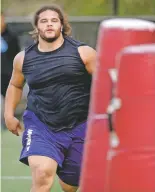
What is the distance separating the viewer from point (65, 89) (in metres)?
6.32

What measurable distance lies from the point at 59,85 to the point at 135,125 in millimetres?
1960

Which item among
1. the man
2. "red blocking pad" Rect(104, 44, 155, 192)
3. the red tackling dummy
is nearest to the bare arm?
the man

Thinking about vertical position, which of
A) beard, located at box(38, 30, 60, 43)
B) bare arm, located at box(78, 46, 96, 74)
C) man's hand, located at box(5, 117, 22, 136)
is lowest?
man's hand, located at box(5, 117, 22, 136)

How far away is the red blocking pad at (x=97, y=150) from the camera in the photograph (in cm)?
445

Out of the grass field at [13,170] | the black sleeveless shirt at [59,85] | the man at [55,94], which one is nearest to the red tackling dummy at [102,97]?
the man at [55,94]

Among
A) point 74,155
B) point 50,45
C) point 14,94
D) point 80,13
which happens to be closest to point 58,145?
point 74,155

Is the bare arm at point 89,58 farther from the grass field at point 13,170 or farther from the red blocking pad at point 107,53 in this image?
the grass field at point 13,170

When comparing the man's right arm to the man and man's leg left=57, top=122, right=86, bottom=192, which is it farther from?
man's leg left=57, top=122, right=86, bottom=192

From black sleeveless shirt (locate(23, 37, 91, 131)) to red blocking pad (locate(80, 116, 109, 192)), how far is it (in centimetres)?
186

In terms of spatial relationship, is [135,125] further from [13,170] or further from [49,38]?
[13,170]

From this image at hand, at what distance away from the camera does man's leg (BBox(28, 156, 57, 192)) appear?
6.05 metres

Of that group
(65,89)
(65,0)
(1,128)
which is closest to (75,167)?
(65,89)

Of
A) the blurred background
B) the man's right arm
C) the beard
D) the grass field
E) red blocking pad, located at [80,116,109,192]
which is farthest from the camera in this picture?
the blurred background

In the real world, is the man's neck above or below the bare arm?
above
